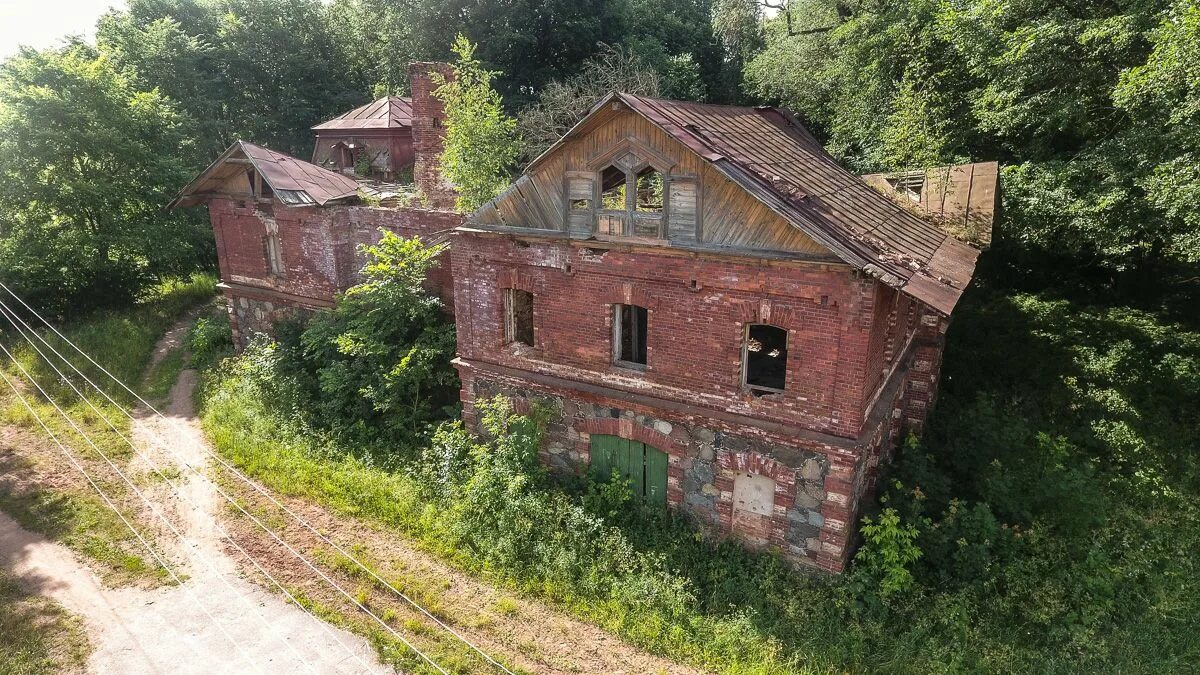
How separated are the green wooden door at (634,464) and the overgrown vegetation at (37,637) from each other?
8.09 m

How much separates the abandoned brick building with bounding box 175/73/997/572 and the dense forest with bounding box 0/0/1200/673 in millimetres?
881

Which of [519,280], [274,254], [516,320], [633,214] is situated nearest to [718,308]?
[633,214]

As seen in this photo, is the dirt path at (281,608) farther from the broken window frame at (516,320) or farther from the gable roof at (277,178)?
the gable roof at (277,178)

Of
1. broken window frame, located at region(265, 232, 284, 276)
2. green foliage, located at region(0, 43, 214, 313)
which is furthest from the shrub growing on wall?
green foliage, located at region(0, 43, 214, 313)

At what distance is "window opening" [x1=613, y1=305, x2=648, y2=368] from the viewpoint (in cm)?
1140

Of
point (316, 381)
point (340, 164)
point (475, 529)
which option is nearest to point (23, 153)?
point (340, 164)

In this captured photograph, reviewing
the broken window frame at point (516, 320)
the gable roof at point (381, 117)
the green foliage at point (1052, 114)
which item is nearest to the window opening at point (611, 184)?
the broken window frame at point (516, 320)

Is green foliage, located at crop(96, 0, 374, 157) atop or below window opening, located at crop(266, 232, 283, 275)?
atop

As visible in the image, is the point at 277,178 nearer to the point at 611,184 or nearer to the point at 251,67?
the point at 611,184

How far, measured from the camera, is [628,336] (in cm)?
1188

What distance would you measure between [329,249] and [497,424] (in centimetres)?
753

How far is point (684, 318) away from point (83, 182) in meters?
20.9

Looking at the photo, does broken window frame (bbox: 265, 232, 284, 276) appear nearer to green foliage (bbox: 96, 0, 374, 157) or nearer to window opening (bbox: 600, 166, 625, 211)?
window opening (bbox: 600, 166, 625, 211)

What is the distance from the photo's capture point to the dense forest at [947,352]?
1000cm
